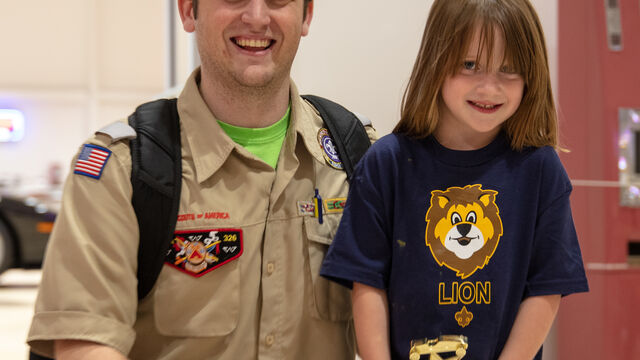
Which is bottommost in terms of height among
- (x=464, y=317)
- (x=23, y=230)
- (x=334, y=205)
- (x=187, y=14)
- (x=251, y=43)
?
(x=23, y=230)

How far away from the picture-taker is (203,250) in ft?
5.24

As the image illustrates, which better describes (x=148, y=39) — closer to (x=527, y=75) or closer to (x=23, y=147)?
(x=23, y=147)

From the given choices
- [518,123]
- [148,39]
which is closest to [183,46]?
[518,123]

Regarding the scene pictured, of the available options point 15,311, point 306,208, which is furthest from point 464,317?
point 15,311

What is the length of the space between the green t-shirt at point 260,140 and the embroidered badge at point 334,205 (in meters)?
0.17

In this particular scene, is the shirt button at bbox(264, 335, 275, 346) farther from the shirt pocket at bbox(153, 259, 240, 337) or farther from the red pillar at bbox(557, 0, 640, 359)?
the red pillar at bbox(557, 0, 640, 359)

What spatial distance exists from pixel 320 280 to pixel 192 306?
33 centimetres

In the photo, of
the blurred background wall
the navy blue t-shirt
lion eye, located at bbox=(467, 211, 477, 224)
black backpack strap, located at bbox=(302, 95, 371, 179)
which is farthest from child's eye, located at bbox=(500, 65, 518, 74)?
the blurred background wall

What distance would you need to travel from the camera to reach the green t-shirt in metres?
1.76

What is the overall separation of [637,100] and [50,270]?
1.92 metres

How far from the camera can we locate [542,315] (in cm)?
147

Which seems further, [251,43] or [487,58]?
[251,43]

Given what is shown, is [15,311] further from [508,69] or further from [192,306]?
[508,69]

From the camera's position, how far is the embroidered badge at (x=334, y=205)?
5.67ft
